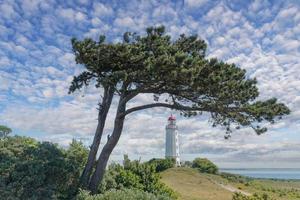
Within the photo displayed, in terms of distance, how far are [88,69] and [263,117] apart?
32.7 ft

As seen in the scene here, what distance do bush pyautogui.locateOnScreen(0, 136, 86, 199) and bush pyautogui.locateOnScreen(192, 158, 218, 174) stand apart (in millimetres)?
40285

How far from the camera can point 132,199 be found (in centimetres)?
1522

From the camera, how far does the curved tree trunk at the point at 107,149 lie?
65.6ft

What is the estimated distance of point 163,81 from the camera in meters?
19.2

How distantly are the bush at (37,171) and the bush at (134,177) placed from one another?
248 centimetres

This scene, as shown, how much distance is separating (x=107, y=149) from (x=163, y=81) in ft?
16.7

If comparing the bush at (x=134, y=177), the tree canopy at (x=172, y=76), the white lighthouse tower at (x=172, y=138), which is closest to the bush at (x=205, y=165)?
the white lighthouse tower at (x=172, y=138)

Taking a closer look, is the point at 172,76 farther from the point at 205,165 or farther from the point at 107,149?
the point at 205,165

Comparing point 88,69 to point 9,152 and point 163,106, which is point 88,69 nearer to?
point 163,106

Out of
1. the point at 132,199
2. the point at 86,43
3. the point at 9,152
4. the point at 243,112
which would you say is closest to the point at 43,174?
the point at 9,152

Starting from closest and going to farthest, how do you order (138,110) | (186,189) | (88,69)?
(88,69) < (138,110) < (186,189)

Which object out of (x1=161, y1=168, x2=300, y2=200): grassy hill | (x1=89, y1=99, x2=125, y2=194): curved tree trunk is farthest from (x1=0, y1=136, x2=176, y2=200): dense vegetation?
(x1=161, y1=168, x2=300, y2=200): grassy hill

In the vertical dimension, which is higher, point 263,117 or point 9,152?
point 263,117

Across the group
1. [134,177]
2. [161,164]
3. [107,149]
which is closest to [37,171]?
[107,149]
